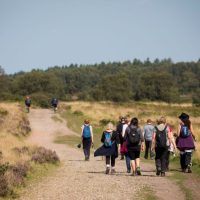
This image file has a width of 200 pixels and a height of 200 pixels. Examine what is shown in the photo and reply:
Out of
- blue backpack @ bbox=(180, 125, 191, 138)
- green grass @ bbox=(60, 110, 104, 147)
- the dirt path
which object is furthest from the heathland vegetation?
green grass @ bbox=(60, 110, 104, 147)

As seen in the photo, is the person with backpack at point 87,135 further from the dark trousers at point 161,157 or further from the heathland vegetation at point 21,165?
the dark trousers at point 161,157

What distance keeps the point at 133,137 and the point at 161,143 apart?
91 centimetres

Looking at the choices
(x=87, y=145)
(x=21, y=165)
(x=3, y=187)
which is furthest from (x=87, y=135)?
(x=3, y=187)

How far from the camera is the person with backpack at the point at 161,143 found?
55.7 ft

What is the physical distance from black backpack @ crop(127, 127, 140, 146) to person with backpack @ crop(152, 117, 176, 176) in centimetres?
61

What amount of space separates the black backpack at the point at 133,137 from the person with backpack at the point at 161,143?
1.99 ft

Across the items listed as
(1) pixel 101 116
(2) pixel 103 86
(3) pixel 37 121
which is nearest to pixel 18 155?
(3) pixel 37 121

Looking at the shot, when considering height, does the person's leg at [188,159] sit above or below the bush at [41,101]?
below

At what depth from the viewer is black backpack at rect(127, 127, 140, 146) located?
16828 mm

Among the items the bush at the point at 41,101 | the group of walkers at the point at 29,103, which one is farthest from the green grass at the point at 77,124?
the bush at the point at 41,101

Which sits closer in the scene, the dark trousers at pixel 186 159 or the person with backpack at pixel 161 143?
the person with backpack at pixel 161 143

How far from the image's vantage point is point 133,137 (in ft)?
55.2

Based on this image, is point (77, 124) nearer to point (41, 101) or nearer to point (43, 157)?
point (41, 101)

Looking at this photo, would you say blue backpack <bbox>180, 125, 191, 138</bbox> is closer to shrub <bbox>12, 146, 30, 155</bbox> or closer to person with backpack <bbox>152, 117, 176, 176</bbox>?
person with backpack <bbox>152, 117, 176, 176</bbox>
